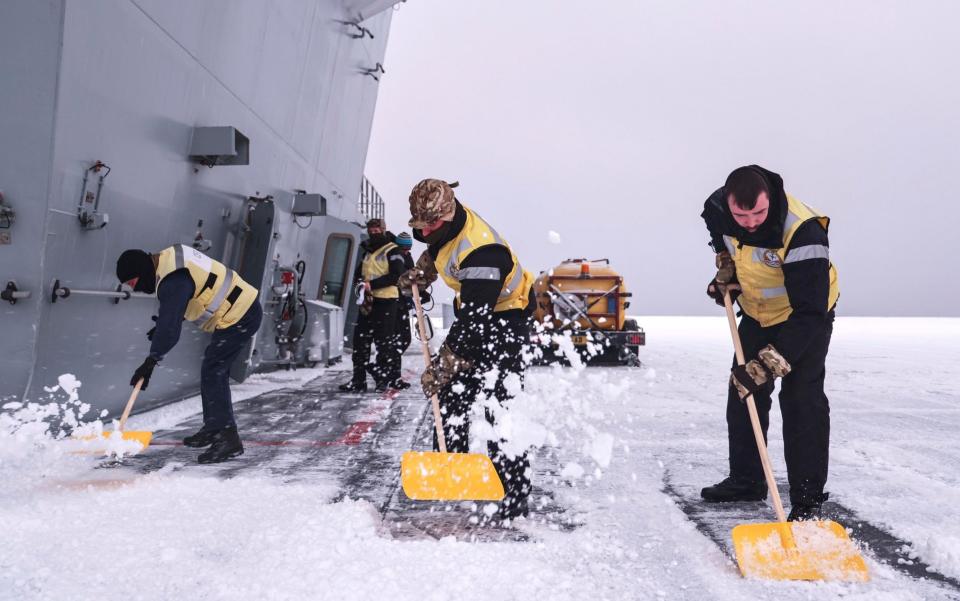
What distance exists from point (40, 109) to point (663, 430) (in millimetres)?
4821

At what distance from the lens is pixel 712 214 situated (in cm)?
299

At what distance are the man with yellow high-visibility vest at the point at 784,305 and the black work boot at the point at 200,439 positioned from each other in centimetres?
301

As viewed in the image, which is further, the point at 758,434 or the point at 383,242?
the point at 383,242

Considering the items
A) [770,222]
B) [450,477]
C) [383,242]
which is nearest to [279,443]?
[450,477]

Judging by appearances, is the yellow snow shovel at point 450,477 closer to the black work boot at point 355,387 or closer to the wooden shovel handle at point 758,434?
the wooden shovel handle at point 758,434

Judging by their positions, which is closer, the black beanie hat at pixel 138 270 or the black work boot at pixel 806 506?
the black work boot at pixel 806 506

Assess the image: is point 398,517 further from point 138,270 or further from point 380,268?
point 380,268

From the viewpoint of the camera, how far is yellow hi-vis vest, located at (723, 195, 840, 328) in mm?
2516

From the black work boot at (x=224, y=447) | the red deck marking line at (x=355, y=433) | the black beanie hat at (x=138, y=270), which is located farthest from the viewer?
the red deck marking line at (x=355, y=433)

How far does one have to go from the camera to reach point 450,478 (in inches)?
106

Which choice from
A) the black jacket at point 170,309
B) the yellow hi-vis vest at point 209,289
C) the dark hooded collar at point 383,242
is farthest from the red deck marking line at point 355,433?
the dark hooded collar at point 383,242

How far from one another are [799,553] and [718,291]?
1.32m

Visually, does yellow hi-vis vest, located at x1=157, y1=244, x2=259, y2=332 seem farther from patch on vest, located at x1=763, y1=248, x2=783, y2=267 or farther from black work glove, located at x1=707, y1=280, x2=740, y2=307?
patch on vest, located at x1=763, y1=248, x2=783, y2=267

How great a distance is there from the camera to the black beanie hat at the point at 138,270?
11.0 ft
